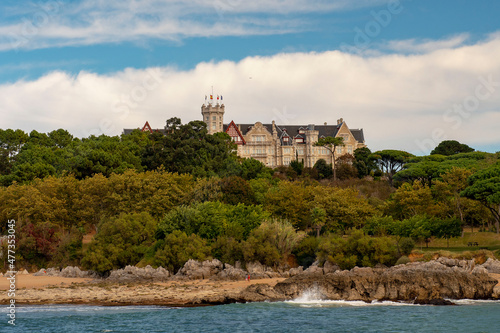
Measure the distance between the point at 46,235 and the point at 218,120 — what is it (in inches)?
2728

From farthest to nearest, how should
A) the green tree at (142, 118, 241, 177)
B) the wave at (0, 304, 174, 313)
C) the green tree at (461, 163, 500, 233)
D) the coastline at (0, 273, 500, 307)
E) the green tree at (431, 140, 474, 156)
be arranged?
the green tree at (431, 140, 474, 156), the green tree at (142, 118, 241, 177), the green tree at (461, 163, 500, 233), the coastline at (0, 273, 500, 307), the wave at (0, 304, 174, 313)

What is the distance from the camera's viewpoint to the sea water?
1192 inches

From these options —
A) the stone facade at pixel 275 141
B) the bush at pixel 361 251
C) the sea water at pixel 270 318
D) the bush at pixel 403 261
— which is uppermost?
the stone facade at pixel 275 141

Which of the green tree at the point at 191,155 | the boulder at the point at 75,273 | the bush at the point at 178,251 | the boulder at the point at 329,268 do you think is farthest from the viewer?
the green tree at the point at 191,155

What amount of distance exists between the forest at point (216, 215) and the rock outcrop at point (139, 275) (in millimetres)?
1030

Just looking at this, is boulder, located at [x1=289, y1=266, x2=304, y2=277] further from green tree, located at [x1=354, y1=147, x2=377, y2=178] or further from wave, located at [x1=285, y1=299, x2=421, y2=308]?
green tree, located at [x1=354, y1=147, x2=377, y2=178]

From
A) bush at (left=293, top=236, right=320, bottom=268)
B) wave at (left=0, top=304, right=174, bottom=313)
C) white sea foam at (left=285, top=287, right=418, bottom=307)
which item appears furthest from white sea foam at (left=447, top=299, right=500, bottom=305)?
wave at (left=0, top=304, right=174, bottom=313)

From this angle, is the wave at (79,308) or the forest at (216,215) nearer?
the wave at (79,308)

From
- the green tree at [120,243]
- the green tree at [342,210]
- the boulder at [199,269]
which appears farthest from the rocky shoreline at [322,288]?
the green tree at [342,210]

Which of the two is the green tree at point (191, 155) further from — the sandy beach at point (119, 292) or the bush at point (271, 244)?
the sandy beach at point (119, 292)

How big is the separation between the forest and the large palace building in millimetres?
44476

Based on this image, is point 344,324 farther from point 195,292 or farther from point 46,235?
point 46,235

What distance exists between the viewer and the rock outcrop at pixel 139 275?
45.6 metres

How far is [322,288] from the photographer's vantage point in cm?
3762
